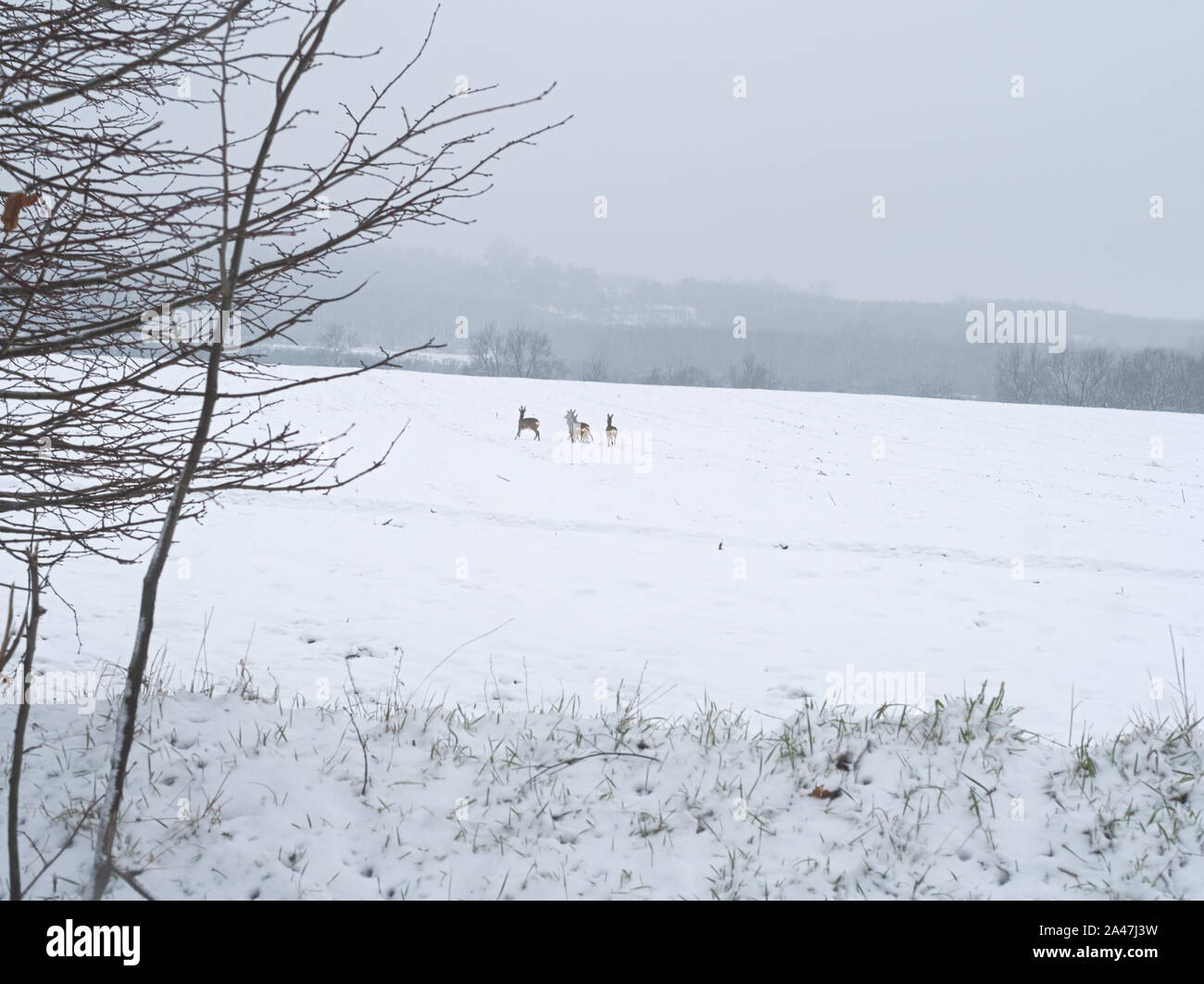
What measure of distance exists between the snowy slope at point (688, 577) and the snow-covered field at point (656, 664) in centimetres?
7

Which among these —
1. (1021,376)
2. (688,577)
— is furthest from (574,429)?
(1021,376)

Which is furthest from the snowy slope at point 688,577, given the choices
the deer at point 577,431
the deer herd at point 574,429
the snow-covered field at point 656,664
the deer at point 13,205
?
the deer at point 13,205

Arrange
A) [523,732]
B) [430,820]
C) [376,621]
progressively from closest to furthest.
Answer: [430,820] → [523,732] → [376,621]

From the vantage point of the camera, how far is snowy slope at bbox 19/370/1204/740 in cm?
768

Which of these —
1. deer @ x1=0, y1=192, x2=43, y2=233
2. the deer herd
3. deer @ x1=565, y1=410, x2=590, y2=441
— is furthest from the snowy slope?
deer @ x1=0, y1=192, x2=43, y2=233

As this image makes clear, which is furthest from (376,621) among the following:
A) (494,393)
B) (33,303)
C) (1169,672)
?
(494,393)

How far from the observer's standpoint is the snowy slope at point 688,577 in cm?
768

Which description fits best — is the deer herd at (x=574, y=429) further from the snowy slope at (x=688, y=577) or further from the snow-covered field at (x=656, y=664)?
the snow-covered field at (x=656, y=664)

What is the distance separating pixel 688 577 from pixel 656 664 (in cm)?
377

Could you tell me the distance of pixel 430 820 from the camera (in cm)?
344

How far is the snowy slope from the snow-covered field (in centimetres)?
7

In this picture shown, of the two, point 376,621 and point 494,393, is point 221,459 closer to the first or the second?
point 376,621

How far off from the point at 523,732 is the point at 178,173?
123 inches

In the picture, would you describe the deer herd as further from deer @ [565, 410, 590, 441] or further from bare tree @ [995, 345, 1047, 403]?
bare tree @ [995, 345, 1047, 403]
